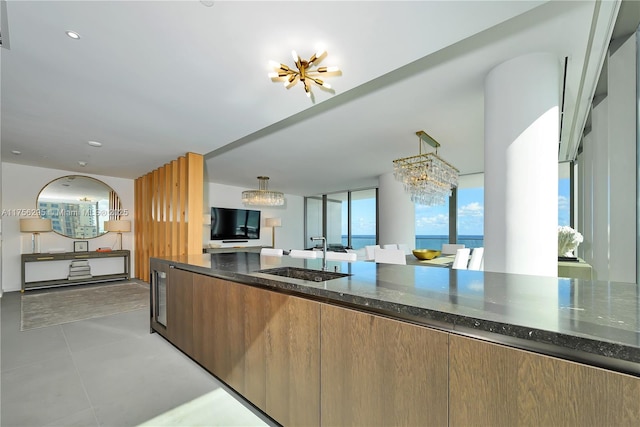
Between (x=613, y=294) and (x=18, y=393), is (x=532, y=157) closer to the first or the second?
(x=613, y=294)

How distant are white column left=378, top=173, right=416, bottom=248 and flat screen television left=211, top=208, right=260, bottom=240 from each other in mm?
4246

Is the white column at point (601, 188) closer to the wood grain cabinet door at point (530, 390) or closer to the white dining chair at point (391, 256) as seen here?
the white dining chair at point (391, 256)

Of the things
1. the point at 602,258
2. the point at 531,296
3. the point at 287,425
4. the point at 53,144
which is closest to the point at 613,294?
the point at 531,296

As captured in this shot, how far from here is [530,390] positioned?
82 centimetres

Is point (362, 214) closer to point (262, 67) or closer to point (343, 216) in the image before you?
point (343, 216)

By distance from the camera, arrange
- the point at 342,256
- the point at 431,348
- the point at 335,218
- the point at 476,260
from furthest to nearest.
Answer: the point at 335,218 → the point at 476,260 → the point at 342,256 → the point at 431,348

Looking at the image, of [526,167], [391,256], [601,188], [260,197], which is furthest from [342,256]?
[260,197]

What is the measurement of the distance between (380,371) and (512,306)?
1.83 ft

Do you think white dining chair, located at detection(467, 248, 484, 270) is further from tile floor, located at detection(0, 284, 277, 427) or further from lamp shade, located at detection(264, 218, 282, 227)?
lamp shade, located at detection(264, 218, 282, 227)

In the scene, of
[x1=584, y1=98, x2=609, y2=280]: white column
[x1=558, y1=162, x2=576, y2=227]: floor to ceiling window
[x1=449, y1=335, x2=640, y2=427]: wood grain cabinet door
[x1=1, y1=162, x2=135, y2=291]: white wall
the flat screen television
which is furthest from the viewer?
the flat screen television

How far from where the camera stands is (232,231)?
8.30 meters

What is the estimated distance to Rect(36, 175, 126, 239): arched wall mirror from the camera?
576 cm

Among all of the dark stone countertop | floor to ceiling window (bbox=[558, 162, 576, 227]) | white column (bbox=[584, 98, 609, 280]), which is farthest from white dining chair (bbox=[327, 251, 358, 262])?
floor to ceiling window (bbox=[558, 162, 576, 227])

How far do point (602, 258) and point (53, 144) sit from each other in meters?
7.08
